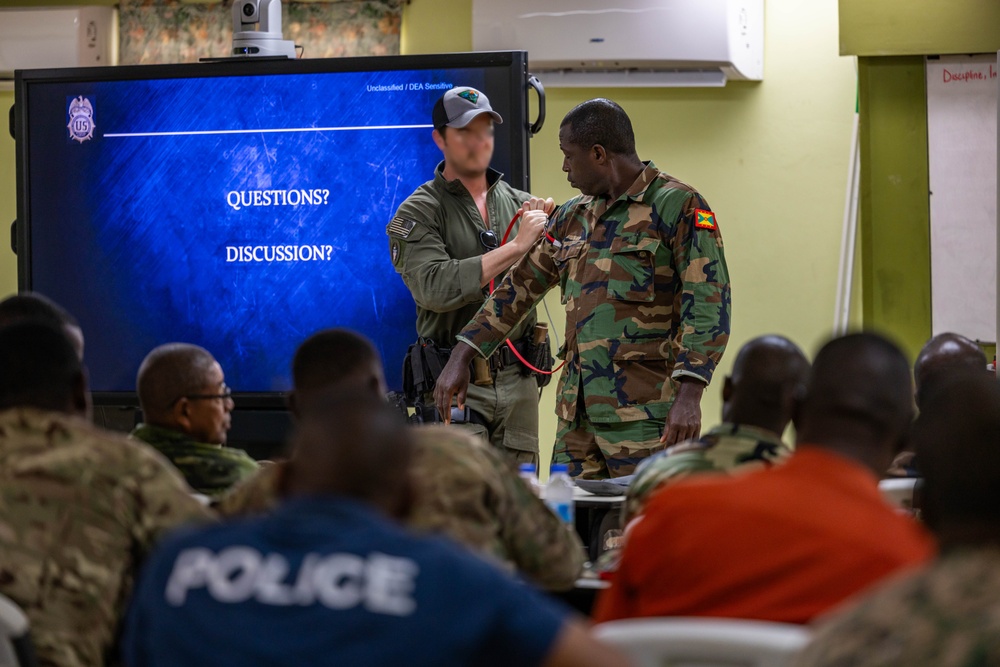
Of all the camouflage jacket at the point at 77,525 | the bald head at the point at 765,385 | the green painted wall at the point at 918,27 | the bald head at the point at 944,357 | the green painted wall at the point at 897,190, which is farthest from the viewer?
the green painted wall at the point at 897,190

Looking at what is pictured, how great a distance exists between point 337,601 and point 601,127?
299 centimetres

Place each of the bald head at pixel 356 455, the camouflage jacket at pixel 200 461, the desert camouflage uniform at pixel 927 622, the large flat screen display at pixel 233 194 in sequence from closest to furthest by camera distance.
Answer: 1. the desert camouflage uniform at pixel 927 622
2. the bald head at pixel 356 455
3. the camouflage jacket at pixel 200 461
4. the large flat screen display at pixel 233 194

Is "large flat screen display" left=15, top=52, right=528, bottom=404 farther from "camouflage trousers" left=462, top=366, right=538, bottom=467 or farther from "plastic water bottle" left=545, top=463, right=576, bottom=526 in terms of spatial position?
"plastic water bottle" left=545, top=463, right=576, bottom=526

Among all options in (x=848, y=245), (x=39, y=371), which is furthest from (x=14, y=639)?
(x=848, y=245)

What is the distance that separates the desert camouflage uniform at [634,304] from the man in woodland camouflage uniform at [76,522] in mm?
2097

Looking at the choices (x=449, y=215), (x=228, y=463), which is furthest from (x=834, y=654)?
(x=449, y=215)

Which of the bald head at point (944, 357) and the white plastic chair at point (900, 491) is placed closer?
the white plastic chair at point (900, 491)

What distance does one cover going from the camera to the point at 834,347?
197 centimetres

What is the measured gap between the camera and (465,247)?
4734 mm

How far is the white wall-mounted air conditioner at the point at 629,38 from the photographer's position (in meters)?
5.79

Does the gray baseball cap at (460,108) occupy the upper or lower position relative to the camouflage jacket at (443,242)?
upper

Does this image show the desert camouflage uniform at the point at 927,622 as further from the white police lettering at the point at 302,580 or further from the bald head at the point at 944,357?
the bald head at the point at 944,357

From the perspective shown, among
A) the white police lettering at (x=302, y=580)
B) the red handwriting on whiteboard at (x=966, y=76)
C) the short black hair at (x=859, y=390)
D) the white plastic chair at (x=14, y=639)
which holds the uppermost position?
the red handwriting on whiteboard at (x=966, y=76)

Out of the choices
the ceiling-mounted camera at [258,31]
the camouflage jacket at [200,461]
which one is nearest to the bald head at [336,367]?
the camouflage jacket at [200,461]
